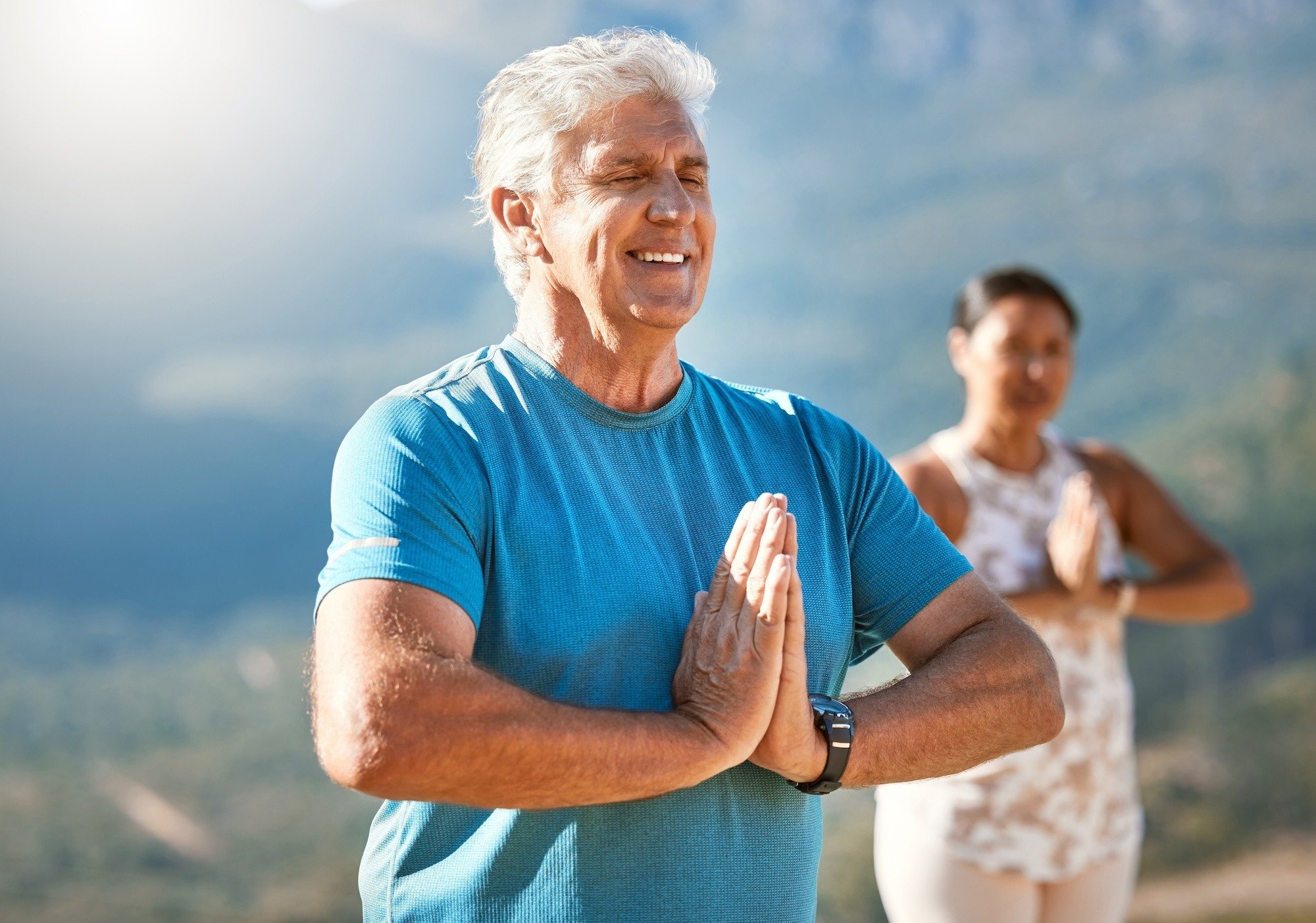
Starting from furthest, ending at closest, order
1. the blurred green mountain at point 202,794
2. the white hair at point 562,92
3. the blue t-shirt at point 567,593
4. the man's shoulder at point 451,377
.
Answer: the blurred green mountain at point 202,794 → the white hair at point 562,92 → the man's shoulder at point 451,377 → the blue t-shirt at point 567,593

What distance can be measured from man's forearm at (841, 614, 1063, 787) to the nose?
0.58 m

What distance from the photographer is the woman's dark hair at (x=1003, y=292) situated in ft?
8.79

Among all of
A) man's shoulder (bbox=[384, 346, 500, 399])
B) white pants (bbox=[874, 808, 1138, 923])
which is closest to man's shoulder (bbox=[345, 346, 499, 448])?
man's shoulder (bbox=[384, 346, 500, 399])

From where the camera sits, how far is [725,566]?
125 centimetres

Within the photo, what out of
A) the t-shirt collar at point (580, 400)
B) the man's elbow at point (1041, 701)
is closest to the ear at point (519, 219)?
the t-shirt collar at point (580, 400)

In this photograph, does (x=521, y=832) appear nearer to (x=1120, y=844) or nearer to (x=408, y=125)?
(x=1120, y=844)

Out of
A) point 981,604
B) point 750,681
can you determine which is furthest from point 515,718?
point 981,604

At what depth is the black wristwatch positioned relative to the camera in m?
1.26

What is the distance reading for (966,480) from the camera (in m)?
2.55

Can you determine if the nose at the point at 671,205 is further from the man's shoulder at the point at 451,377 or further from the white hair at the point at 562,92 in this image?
the man's shoulder at the point at 451,377

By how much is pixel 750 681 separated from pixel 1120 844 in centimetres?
160

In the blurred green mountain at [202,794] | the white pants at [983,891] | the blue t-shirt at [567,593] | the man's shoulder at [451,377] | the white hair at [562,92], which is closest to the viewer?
the blue t-shirt at [567,593]

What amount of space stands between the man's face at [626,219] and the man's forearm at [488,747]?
0.48m

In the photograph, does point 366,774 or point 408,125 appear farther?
point 408,125
